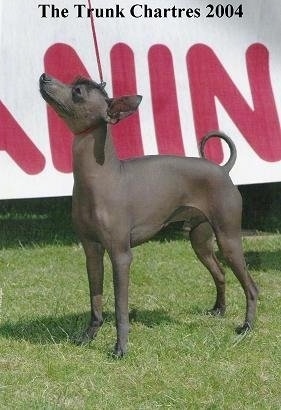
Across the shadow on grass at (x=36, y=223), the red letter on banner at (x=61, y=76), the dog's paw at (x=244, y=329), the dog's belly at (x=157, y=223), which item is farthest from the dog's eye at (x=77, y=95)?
the shadow on grass at (x=36, y=223)

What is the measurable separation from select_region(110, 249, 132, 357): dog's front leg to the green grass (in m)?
0.09

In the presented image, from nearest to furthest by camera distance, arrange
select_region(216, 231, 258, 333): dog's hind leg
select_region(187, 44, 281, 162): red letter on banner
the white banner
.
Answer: select_region(216, 231, 258, 333): dog's hind leg < the white banner < select_region(187, 44, 281, 162): red letter on banner

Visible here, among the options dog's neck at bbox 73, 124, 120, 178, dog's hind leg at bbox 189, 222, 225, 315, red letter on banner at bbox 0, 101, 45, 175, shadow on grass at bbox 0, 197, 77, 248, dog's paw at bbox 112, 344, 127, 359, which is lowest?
shadow on grass at bbox 0, 197, 77, 248

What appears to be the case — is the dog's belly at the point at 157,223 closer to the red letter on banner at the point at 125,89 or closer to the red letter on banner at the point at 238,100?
the red letter on banner at the point at 125,89

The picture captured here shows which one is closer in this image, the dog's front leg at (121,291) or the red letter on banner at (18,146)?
the dog's front leg at (121,291)

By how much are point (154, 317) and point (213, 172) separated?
3.74 feet

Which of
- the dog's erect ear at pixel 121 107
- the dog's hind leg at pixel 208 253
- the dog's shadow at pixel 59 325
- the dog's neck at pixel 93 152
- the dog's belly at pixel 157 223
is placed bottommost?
the dog's shadow at pixel 59 325

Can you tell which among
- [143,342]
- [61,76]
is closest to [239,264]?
[143,342]

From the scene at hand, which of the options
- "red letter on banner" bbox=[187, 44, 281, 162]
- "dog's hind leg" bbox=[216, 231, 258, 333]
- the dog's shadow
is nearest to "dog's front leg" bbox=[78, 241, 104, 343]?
the dog's shadow

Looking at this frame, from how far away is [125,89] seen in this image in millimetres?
6836

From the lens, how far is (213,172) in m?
4.45

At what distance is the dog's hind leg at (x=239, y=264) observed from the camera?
14.8ft

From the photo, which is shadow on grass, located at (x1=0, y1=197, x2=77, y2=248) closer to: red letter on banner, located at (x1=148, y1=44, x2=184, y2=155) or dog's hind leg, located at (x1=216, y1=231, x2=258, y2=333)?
red letter on banner, located at (x1=148, y1=44, x2=184, y2=155)

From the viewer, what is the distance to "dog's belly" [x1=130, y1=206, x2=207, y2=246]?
14.1 feet
